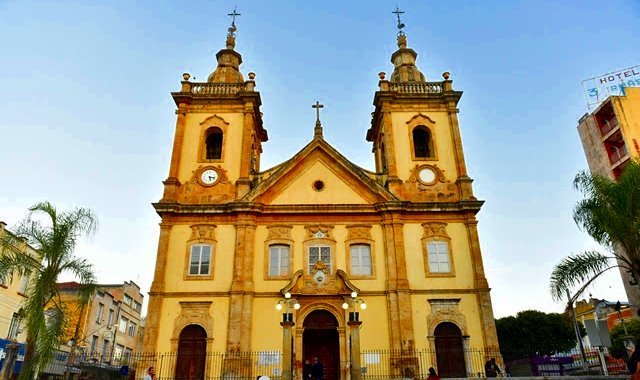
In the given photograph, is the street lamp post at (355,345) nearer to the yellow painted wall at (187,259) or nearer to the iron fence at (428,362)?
the iron fence at (428,362)

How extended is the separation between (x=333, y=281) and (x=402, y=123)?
9.98 m

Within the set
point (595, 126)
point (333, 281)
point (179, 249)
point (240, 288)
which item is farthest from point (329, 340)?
point (595, 126)

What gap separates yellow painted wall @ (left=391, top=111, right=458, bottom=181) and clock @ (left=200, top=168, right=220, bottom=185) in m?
9.61

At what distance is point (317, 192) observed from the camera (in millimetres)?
23125

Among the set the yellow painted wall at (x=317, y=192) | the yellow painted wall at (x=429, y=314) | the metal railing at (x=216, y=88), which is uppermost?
the metal railing at (x=216, y=88)

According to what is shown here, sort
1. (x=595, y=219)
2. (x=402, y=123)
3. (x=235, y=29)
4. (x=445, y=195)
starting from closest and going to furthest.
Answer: (x=595, y=219) → (x=445, y=195) → (x=402, y=123) → (x=235, y=29)

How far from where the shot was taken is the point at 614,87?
121ft

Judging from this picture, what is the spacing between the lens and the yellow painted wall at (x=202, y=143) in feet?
78.0

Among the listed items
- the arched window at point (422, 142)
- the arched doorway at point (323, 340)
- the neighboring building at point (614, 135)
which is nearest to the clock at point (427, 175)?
the arched window at point (422, 142)

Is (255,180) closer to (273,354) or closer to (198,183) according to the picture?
(198,183)

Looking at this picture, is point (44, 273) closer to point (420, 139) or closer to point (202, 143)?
point (202, 143)

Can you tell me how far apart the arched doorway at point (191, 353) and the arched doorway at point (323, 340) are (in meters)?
4.43

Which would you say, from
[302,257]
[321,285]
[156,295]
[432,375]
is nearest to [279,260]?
[302,257]

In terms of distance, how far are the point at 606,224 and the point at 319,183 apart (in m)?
13.1
